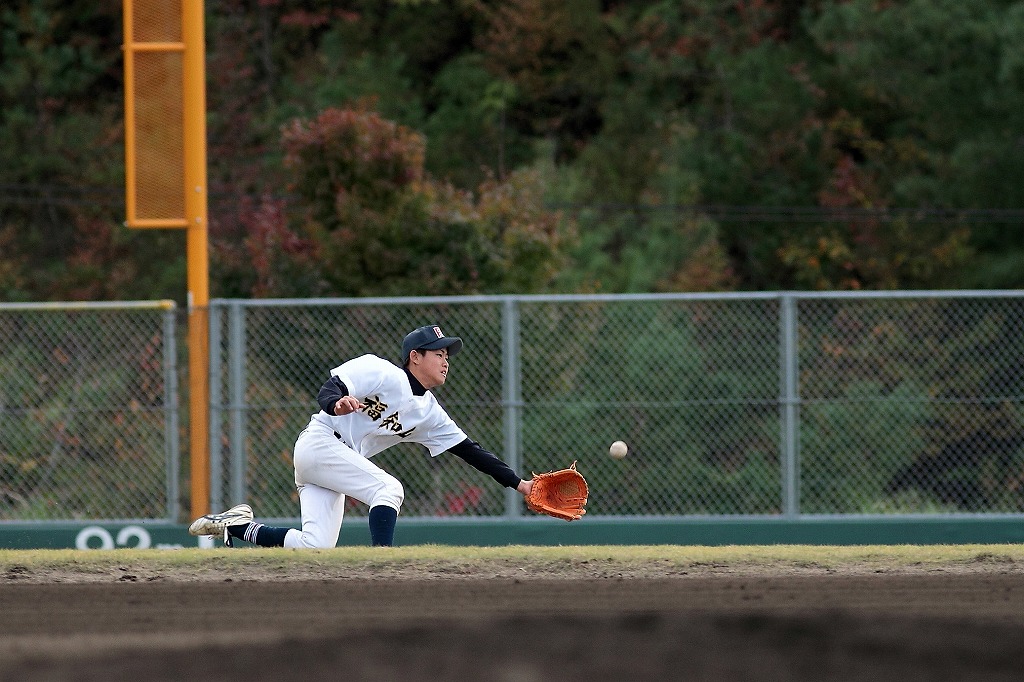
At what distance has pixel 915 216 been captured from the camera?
81.5ft

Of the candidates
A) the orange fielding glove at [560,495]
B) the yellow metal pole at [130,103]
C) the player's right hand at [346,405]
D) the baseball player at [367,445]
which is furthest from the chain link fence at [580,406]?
the player's right hand at [346,405]

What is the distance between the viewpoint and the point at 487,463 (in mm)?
9242

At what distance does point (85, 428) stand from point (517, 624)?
6139 mm

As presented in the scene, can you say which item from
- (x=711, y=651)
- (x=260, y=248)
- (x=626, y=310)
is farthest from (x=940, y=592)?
(x=260, y=248)

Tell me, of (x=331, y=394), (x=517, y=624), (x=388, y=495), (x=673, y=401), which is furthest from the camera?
(x=673, y=401)

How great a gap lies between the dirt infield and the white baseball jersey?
1.30 metres

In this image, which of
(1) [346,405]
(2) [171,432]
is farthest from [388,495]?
(2) [171,432]

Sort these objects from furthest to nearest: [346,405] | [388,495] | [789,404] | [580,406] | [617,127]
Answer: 1. [617,127]
2. [580,406]
3. [789,404]
4. [388,495]
5. [346,405]

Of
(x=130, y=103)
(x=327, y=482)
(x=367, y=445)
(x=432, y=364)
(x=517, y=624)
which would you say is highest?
(x=130, y=103)

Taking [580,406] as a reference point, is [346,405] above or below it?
above

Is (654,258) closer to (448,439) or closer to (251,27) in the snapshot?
(251,27)

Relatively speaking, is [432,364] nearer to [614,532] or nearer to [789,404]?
[614,532]

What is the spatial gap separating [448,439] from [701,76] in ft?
71.3

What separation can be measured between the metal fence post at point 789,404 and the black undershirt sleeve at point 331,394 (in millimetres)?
4274
